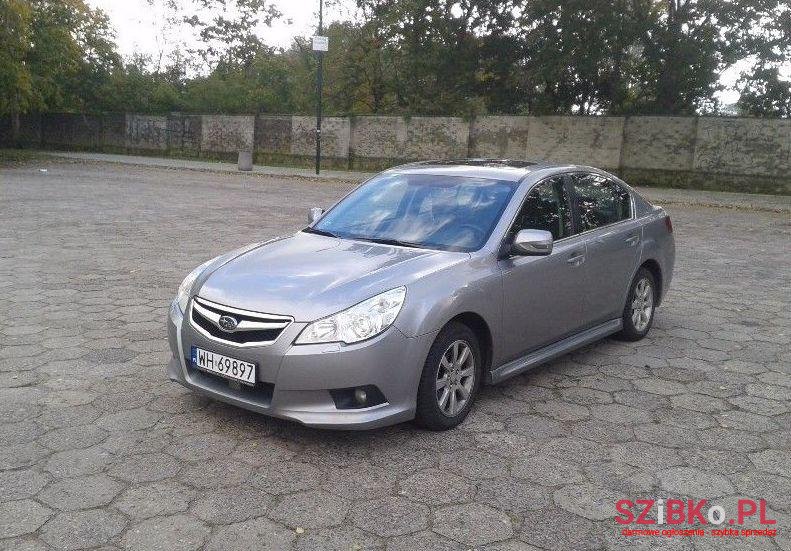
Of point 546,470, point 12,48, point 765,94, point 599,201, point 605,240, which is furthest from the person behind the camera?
point 12,48

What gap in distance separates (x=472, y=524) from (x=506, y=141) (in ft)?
81.5

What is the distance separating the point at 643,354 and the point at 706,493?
2.38 m

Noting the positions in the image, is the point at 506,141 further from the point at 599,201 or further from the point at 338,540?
the point at 338,540

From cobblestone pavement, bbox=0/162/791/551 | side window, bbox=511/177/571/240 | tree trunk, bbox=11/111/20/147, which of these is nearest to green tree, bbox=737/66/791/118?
cobblestone pavement, bbox=0/162/791/551

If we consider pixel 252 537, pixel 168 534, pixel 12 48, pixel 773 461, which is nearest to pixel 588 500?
pixel 773 461

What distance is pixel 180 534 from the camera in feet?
10.2

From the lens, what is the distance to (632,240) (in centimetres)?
596

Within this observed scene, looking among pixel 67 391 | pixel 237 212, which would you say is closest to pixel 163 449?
pixel 67 391

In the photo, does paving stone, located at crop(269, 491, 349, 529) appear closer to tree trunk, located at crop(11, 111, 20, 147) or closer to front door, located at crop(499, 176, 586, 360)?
front door, located at crop(499, 176, 586, 360)

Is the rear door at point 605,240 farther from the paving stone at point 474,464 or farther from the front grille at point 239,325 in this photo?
the front grille at point 239,325

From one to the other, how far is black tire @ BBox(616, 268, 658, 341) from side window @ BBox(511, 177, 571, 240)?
1.10 m

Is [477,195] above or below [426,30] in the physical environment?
below

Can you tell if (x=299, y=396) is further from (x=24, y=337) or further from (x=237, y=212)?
(x=237, y=212)

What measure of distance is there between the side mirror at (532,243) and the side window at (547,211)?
8.3 inches
